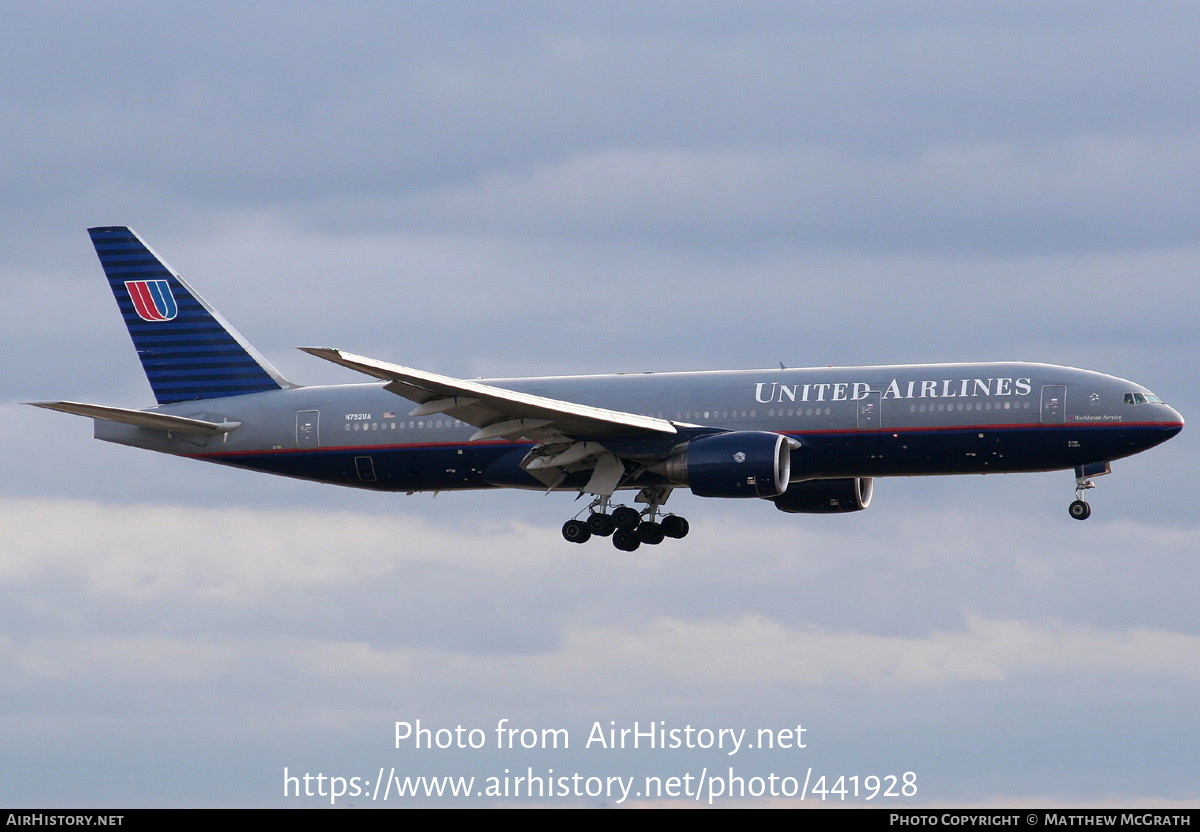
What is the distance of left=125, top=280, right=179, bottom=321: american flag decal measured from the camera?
3091 inches

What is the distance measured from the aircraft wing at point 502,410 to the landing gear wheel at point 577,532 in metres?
4.39

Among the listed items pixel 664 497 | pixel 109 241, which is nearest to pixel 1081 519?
pixel 664 497

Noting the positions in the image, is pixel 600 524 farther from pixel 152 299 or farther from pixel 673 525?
pixel 152 299

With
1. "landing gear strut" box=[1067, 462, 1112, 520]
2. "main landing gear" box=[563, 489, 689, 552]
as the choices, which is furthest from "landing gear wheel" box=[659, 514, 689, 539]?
"landing gear strut" box=[1067, 462, 1112, 520]

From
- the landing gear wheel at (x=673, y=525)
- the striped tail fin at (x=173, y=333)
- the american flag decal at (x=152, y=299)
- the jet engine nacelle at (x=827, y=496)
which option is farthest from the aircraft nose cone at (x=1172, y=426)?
the american flag decal at (x=152, y=299)

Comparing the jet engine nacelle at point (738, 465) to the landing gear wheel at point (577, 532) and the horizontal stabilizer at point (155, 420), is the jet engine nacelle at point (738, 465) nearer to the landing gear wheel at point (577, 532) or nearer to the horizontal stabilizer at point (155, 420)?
the landing gear wheel at point (577, 532)

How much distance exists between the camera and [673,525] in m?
70.8

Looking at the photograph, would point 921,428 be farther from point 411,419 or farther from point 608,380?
point 411,419

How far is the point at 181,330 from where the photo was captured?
77.9 meters

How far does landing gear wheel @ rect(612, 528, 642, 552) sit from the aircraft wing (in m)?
4.69

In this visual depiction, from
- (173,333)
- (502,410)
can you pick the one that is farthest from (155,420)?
(502,410)

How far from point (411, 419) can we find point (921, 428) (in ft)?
65.7

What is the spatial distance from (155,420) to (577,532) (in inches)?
709

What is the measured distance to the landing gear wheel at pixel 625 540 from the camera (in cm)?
6925
